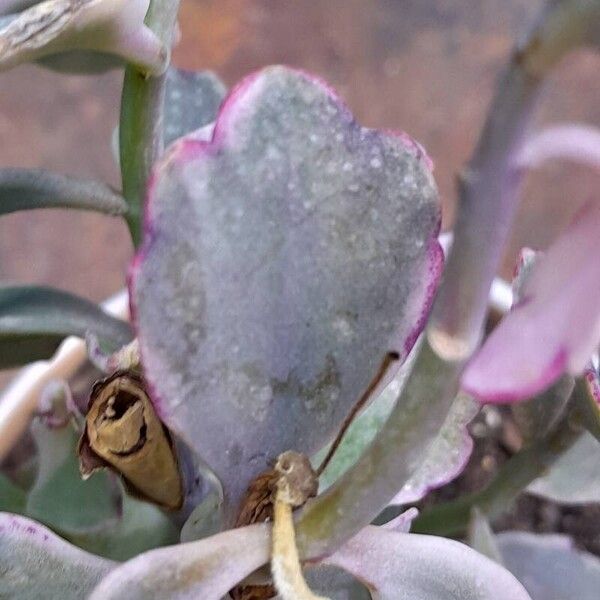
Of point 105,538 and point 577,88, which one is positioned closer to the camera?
point 105,538

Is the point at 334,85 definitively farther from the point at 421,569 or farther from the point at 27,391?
the point at 421,569

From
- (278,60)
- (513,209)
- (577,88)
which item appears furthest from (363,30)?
(513,209)

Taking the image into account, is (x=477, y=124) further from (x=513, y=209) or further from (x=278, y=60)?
(x=513, y=209)

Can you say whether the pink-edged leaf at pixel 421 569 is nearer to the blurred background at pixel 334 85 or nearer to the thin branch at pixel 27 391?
the thin branch at pixel 27 391

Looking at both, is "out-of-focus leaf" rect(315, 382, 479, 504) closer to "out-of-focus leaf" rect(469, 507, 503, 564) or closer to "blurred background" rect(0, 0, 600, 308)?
"out-of-focus leaf" rect(469, 507, 503, 564)

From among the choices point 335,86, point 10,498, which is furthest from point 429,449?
point 335,86
